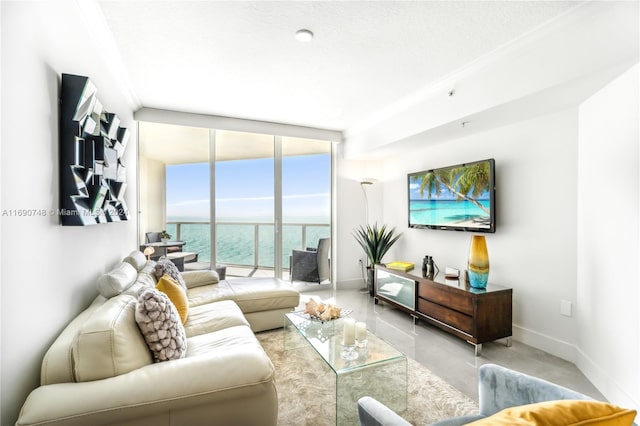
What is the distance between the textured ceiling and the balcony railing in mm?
1840

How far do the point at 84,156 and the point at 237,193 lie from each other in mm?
2869

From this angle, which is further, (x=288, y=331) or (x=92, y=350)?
(x=288, y=331)

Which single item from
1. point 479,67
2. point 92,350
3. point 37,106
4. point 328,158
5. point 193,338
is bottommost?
point 193,338

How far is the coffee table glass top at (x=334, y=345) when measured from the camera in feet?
6.17

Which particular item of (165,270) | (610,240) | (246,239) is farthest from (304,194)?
(610,240)

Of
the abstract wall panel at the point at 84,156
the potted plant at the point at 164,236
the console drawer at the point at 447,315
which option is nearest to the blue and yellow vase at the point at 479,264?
the console drawer at the point at 447,315

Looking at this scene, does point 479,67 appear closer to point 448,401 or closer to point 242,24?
point 242,24

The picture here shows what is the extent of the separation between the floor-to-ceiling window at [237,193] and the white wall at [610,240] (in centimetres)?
339

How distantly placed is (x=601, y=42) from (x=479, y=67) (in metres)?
0.90

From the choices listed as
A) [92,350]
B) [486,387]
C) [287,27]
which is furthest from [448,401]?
[287,27]

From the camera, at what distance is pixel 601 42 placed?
1.85 meters

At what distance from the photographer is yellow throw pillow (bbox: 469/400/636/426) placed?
26.8 inches

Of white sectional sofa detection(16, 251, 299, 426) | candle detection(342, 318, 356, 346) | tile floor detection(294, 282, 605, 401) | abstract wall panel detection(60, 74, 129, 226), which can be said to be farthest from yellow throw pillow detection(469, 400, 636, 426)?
abstract wall panel detection(60, 74, 129, 226)

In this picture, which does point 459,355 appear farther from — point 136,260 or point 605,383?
point 136,260
